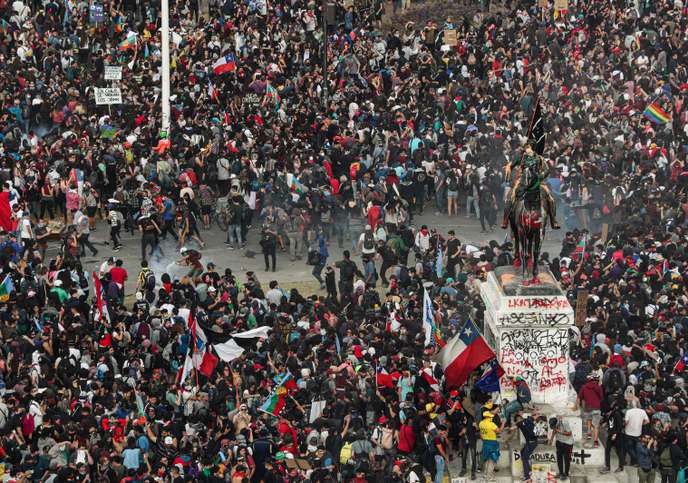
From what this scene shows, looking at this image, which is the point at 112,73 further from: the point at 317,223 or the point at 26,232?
the point at 26,232

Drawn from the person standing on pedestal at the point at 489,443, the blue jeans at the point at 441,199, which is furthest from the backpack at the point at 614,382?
the blue jeans at the point at 441,199

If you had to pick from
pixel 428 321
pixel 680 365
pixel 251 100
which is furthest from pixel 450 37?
pixel 680 365

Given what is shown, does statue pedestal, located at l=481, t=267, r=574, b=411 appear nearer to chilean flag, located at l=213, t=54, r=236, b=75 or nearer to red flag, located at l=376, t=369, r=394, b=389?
red flag, located at l=376, t=369, r=394, b=389

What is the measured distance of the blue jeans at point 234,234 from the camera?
46.4 metres

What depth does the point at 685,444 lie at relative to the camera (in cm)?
3391

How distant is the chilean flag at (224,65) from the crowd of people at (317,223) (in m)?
0.07

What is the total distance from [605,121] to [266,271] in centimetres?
1049

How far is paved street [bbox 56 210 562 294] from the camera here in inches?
1769

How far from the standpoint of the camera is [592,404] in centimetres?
3528

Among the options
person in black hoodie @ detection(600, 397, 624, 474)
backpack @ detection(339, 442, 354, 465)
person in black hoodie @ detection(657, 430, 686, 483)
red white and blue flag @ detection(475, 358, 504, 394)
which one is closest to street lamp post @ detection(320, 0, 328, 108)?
red white and blue flag @ detection(475, 358, 504, 394)

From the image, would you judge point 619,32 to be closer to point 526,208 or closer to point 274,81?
point 274,81

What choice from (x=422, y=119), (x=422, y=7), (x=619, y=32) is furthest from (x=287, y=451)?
(x=422, y=7)

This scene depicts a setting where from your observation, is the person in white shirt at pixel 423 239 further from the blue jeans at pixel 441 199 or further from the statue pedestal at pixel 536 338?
the statue pedestal at pixel 536 338

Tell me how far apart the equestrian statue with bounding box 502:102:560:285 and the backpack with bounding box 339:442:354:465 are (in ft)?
13.7
